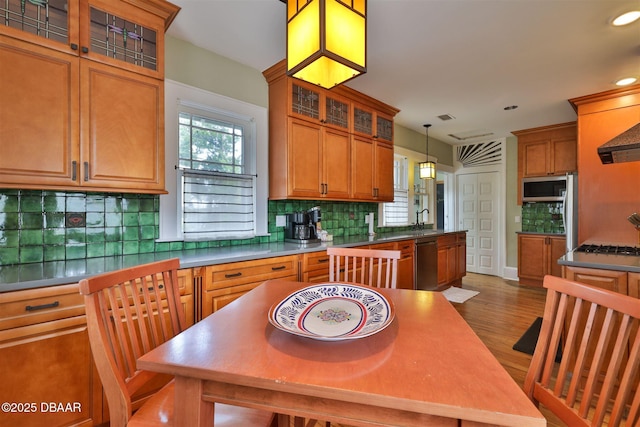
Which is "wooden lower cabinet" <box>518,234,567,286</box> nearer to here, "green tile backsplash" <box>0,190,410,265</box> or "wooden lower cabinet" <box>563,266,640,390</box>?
"wooden lower cabinet" <box>563,266,640,390</box>

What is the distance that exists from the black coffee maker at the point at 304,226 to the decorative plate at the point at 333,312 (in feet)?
5.17

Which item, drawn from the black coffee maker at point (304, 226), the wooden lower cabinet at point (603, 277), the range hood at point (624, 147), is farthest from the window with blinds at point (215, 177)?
the range hood at point (624, 147)

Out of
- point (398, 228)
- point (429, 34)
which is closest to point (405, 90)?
point (429, 34)

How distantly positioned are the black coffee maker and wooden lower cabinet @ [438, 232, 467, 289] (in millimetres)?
2265

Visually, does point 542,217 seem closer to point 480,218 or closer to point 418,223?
point 480,218

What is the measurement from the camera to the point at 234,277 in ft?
6.81

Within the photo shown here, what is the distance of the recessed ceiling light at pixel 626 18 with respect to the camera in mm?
2047

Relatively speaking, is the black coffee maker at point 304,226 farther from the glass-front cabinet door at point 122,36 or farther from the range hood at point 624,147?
the range hood at point 624,147

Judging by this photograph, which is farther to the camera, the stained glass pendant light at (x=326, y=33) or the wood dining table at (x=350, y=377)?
the stained glass pendant light at (x=326, y=33)

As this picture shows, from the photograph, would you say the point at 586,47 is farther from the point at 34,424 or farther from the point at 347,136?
the point at 34,424

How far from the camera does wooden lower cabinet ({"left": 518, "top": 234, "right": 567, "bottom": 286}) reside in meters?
4.52

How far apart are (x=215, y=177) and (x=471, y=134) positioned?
4.75 meters

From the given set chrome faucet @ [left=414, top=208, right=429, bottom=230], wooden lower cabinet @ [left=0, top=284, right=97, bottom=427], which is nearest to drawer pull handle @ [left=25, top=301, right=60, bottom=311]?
wooden lower cabinet @ [left=0, top=284, right=97, bottom=427]

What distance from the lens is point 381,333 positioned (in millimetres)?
967
